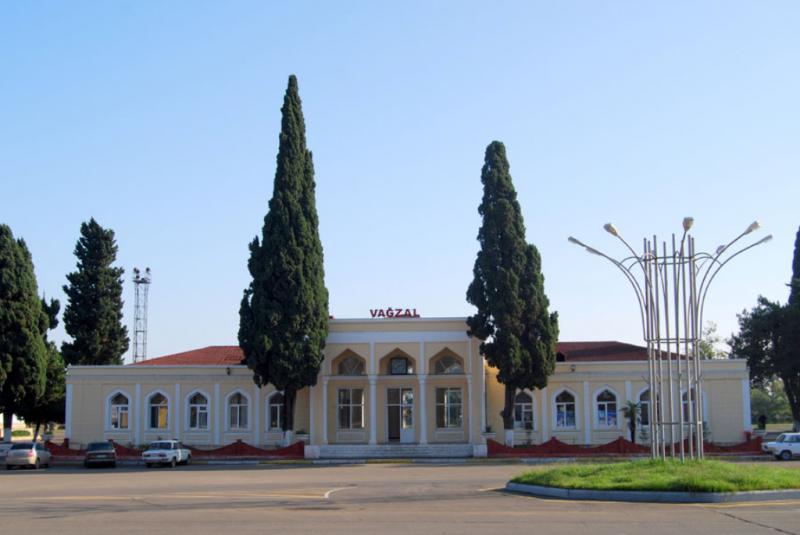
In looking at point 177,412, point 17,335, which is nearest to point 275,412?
point 177,412

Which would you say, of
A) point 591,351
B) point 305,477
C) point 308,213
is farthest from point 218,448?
point 591,351

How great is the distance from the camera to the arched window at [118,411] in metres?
48.5

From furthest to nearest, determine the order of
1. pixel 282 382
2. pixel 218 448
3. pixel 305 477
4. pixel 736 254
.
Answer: pixel 218 448 < pixel 282 382 < pixel 305 477 < pixel 736 254

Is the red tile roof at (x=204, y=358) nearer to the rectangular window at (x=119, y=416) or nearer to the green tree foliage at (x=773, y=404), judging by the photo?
the rectangular window at (x=119, y=416)

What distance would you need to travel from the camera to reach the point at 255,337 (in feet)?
144

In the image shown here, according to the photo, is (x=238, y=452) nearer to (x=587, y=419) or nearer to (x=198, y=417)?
(x=198, y=417)

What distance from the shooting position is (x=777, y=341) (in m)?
52.2

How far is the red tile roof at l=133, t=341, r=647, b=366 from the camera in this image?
161ft

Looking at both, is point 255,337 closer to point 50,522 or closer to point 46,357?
point 46,357

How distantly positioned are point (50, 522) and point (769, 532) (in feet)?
42.5

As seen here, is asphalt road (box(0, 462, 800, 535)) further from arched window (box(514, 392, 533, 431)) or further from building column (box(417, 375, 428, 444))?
arched window (box(514, 392, 533, 431))

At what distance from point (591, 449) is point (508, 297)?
312 inches

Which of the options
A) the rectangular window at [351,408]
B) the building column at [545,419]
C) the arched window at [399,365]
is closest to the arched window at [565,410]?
the building column at [545,419]

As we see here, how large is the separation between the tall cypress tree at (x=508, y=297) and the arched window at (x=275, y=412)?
1100cm
